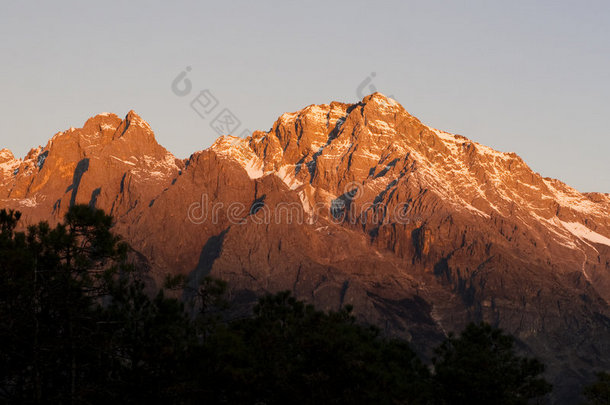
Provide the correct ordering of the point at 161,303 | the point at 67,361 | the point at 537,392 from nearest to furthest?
the point at 67,361, the point at 161,303, the point at 537,392

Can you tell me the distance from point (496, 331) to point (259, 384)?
191 ft

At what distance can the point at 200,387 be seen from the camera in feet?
245

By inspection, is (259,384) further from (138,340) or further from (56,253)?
(56,253)

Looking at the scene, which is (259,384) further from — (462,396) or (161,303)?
(462,396)

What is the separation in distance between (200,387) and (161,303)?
13.7 meters

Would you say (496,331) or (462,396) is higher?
(496,331)

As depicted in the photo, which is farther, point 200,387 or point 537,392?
point 537,392

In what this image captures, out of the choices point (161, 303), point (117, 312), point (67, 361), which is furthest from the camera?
point (161, 303)

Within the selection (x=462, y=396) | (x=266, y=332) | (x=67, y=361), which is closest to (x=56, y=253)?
(x=67, y=361)

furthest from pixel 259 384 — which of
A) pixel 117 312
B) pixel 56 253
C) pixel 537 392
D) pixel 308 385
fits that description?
pixel 537 392

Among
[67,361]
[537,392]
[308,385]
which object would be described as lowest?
[67,361]

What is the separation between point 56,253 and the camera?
7269cm

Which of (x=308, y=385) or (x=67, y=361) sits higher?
(x=308, y=385)

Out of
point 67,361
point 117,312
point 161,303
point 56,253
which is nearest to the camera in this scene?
point 67,361
